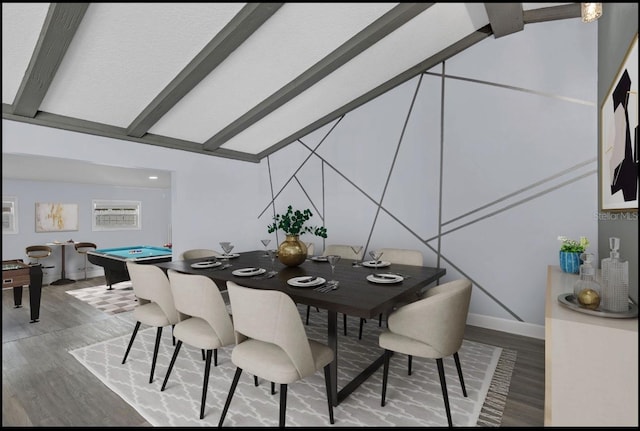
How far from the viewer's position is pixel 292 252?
2.95 meters

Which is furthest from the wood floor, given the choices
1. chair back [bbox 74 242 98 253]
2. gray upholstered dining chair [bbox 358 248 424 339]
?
chair back [bbox 74 242 98 253]

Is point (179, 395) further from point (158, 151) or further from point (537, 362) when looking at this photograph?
point (158, 151)

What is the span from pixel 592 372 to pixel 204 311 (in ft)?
6.59

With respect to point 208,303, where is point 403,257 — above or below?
above

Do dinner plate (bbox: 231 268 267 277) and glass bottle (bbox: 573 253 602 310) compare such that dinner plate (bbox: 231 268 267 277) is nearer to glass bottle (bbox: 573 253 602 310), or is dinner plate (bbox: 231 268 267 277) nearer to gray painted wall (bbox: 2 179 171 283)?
glass bottle (bbox: 573 253 602 310)

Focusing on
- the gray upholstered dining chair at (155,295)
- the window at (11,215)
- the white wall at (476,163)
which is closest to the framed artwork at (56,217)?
the window at (11,215)

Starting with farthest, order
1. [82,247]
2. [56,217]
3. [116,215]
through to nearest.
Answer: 1. [116,215]
2. [56,217]
3. [82,247]

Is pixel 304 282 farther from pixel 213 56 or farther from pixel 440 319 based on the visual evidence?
pixel 213 56

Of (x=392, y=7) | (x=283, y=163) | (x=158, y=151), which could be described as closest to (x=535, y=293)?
(x=392, y=7)

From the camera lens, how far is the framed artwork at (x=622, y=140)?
5.59ft

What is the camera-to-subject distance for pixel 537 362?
2.70m

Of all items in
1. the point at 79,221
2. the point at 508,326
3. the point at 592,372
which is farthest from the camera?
the point at 79,221

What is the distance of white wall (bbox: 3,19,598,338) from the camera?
→ 315 centimetres

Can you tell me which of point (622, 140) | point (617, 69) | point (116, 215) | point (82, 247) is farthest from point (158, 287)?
point (116, 215)
